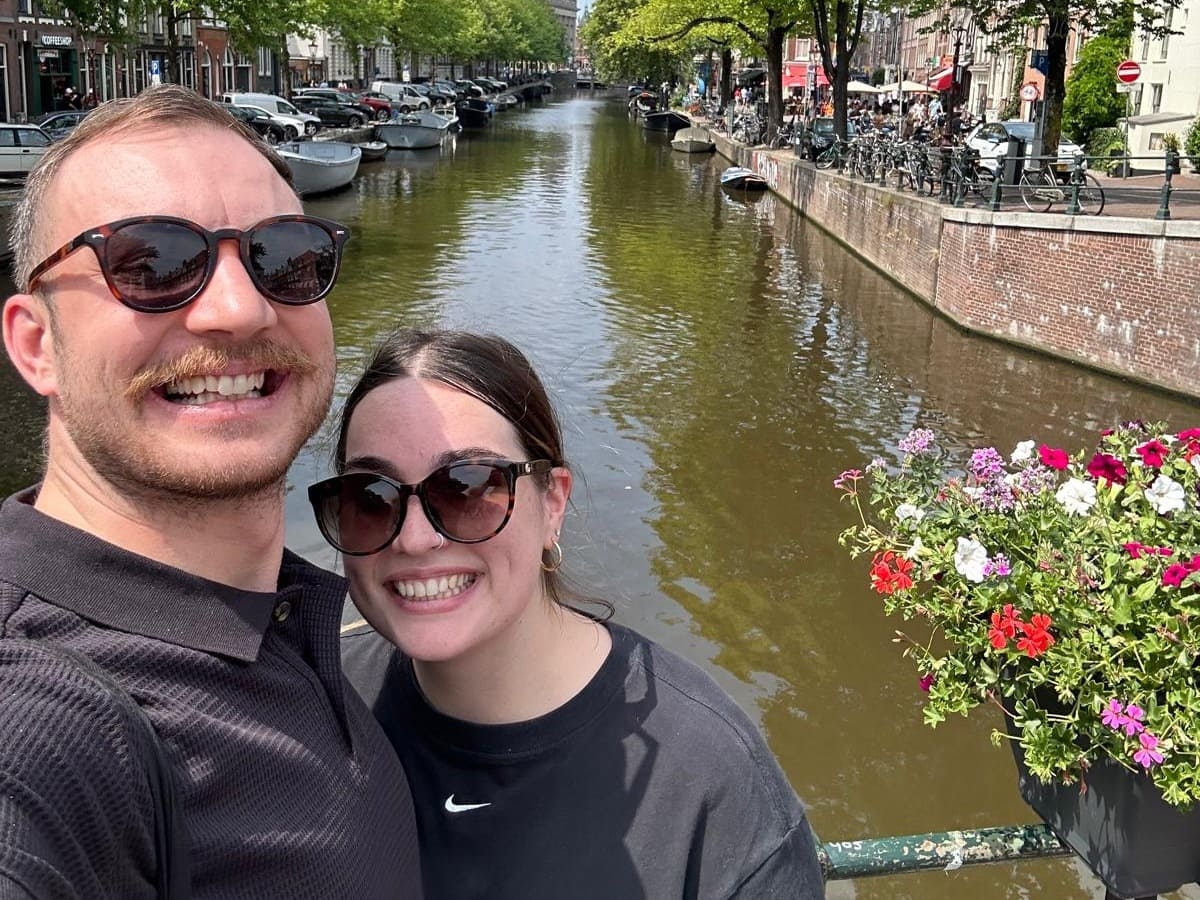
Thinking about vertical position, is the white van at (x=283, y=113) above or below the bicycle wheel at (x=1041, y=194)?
above

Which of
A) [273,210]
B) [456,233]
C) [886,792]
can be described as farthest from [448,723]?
[456,233]

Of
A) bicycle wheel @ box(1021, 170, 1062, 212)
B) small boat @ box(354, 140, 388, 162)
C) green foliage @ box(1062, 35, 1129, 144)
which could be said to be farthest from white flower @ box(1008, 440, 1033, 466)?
small boat @ box(354, 140, 388, 162)

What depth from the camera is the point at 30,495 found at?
5.10ft

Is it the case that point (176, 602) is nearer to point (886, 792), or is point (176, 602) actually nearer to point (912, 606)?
point (912, 606)

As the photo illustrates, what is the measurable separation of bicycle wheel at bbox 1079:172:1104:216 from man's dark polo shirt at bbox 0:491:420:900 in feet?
46.8

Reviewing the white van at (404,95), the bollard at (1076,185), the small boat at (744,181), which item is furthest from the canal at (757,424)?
the white van at (404,95)

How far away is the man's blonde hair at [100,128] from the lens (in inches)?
57.6

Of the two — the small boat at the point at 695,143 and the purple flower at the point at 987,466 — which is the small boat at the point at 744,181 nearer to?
the small boat at the point at 695,143

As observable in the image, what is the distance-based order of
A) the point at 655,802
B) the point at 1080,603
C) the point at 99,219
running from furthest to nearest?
the point at 1080,603
the point at 655,802
the point at 99,219

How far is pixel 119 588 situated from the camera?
4.22 ft

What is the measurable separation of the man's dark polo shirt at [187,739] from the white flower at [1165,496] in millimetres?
1882

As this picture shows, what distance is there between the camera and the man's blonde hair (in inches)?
57.6

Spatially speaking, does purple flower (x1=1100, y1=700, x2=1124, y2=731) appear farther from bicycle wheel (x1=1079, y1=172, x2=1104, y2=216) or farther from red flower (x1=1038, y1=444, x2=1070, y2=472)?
bicycle wheel (x1=1079, y1=172, x2=1104, y2=216)

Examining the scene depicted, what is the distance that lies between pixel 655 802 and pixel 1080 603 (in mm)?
1248
